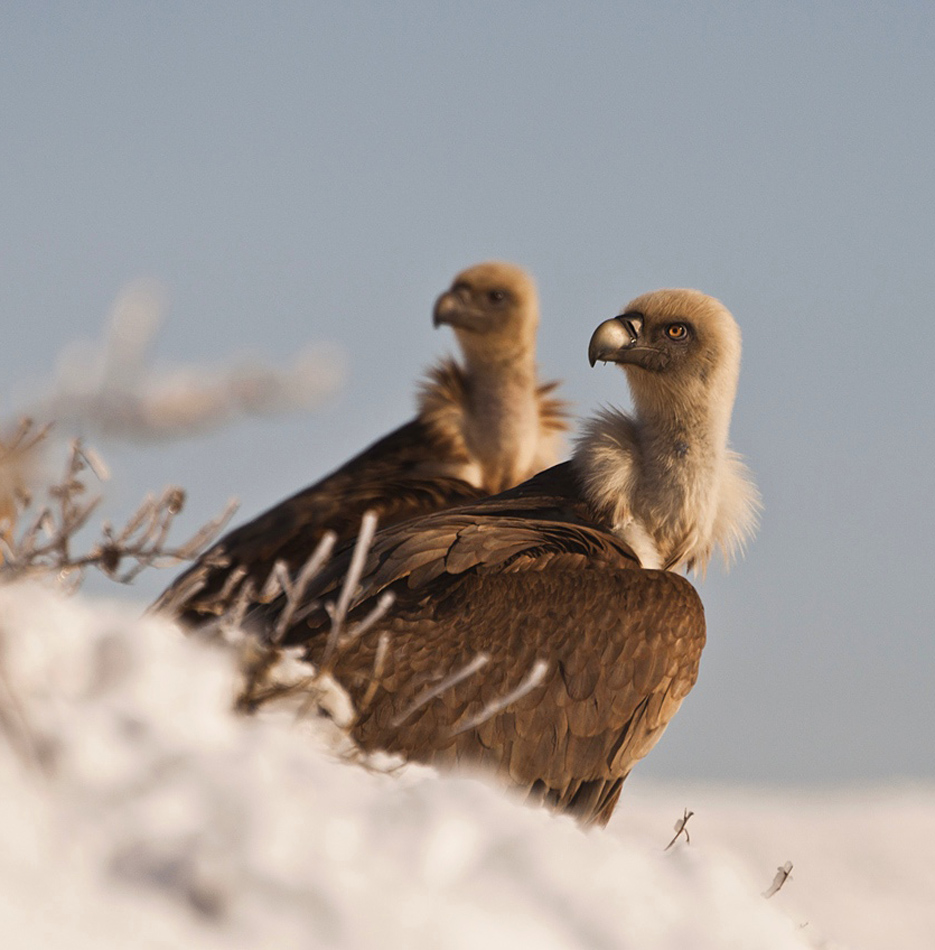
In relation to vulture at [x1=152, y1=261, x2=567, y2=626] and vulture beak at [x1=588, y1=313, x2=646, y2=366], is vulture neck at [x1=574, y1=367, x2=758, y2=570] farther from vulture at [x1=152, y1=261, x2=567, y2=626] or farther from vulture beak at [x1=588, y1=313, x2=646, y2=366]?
vulture at [x1=152, y1=261, x2=567, y2=626]

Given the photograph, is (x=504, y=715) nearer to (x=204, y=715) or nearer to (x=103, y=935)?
(x=204, y=715)

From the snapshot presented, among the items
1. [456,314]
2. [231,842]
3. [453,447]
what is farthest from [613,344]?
[231,842]

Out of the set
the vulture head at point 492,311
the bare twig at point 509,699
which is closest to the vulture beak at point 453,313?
the vulture head at point 492,311

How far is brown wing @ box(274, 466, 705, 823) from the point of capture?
5473 mm

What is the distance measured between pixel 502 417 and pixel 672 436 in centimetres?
386

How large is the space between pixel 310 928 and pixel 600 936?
0.52 metres

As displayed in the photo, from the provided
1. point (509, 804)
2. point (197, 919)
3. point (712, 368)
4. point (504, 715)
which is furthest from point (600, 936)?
point (712, 368)

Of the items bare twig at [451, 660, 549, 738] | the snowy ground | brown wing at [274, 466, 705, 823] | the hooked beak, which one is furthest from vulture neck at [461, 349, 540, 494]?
the snowy ground

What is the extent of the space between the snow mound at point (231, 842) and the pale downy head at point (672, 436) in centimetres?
368

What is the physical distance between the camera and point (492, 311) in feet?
36.7

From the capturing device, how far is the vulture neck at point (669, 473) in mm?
6402

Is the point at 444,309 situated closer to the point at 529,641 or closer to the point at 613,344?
the point at 613,344

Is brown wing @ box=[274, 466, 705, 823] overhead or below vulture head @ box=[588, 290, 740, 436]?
below

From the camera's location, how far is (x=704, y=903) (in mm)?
2752
